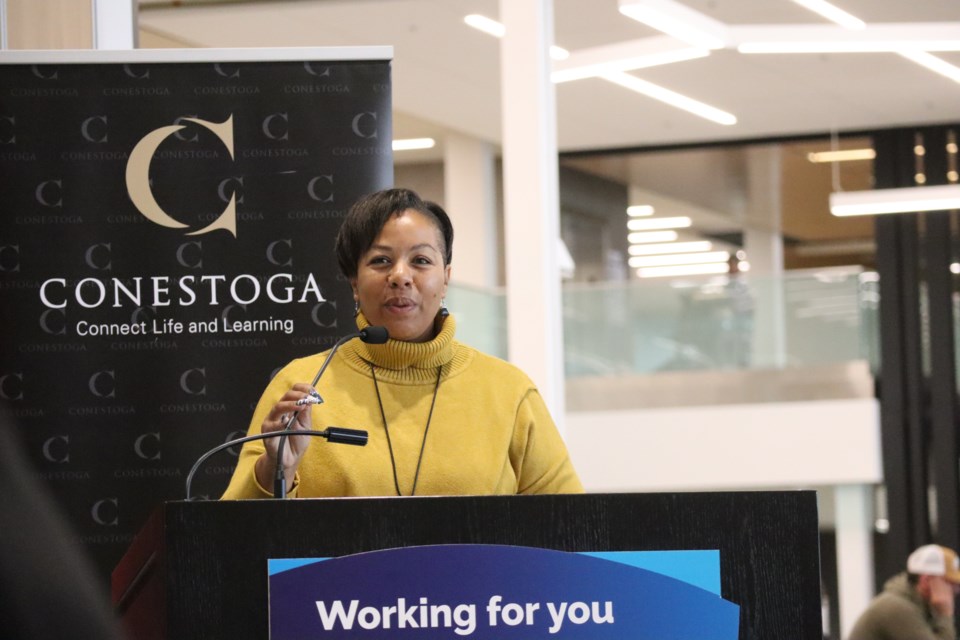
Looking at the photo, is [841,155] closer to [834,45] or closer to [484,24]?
[484,24]

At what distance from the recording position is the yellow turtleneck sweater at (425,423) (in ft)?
6.60

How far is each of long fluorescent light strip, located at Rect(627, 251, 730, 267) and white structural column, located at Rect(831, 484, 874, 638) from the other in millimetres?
5242

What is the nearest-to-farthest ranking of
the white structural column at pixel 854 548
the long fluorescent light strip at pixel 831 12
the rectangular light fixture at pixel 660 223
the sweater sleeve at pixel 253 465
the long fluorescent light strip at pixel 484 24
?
the sweater sleeve at pixel 253 465, the long fluorescent light strip at pixel 831 12, the long fluorescent light strip at pixel 484 24, the white structural column at pixel 854 548, the rectangular light fixture at pixel 660 223

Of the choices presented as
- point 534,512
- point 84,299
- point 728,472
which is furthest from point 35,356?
point 728,472

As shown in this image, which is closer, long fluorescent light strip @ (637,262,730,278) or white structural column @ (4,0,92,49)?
white structural column @ (4,0,92,49)

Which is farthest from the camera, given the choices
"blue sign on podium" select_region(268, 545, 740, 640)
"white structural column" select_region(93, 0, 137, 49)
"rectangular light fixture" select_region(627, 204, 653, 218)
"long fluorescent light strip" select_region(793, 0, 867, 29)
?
"rectangular light fixture" select_region(627, 204, 653, 218)

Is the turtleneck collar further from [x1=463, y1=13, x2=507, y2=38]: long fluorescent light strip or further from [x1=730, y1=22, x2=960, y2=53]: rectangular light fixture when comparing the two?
[x1=463, y1=13, x2=507, y2=38]: long fluorescent light strip

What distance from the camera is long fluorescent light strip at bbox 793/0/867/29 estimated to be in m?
8.38

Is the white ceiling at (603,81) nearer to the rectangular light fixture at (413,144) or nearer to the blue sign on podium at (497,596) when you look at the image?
the rectangular light fixture at (413,144)

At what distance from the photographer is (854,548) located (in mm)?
11453

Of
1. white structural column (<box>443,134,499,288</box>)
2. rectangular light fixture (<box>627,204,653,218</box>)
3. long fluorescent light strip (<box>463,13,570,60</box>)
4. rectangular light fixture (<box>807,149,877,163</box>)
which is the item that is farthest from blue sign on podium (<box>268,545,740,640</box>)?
rectangular light fixture (<box>627,204,653,218</box>)

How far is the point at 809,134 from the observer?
40.8 feet

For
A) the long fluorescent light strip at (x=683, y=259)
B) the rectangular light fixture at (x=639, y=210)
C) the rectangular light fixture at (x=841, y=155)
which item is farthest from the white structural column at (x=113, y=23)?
the long fluorescent light strip at (x=683, y=259)

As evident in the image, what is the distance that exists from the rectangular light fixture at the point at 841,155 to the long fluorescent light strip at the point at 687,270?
3533 mm
